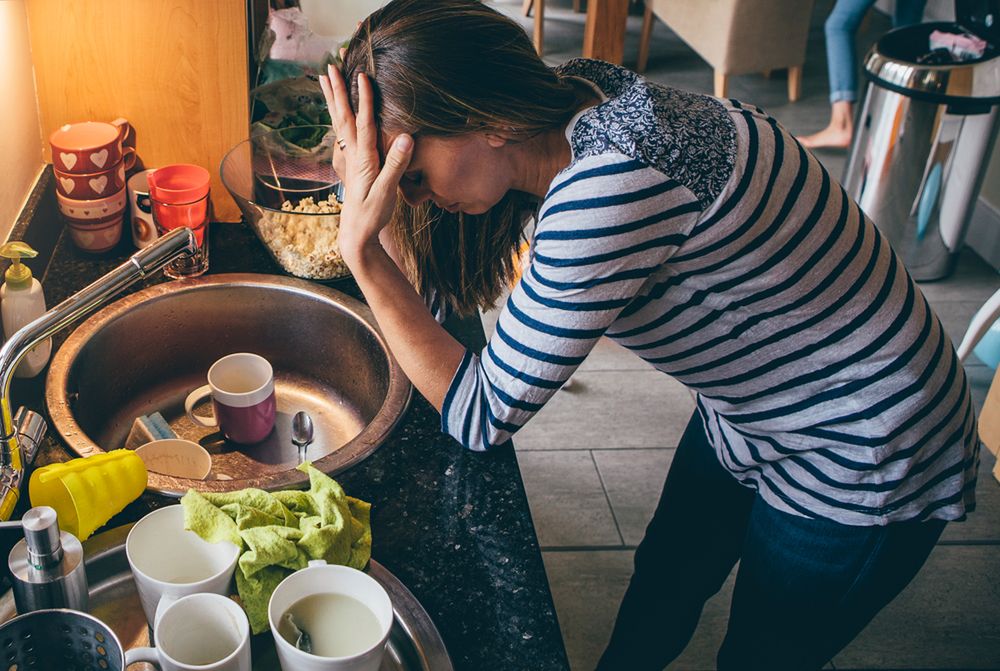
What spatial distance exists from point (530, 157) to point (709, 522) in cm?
64

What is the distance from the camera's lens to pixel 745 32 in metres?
3.84

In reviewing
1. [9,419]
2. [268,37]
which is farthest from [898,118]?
[9,419]

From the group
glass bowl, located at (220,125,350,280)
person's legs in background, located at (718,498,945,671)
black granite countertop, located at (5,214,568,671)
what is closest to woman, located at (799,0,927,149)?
glass bowl, located at (220,125,350,280)

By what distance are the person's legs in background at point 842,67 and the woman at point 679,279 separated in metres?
2.89

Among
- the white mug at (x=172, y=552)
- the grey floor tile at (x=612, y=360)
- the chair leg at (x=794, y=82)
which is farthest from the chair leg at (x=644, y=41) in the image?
the white mug at (x=172, y=552)

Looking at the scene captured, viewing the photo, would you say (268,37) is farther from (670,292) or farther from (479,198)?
(670,292)

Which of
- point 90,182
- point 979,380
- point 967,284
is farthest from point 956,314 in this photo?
point 90,182

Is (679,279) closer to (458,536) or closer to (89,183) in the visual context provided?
(458,536)

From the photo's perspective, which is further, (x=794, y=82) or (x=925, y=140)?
(x=794, y=82)

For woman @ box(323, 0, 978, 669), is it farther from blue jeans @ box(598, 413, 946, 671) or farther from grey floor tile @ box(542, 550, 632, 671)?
grey floor tile @ box(542, 550, 632, 671)

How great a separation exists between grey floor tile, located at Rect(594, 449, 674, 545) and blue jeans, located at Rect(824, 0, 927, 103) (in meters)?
2.21

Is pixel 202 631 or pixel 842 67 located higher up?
pixel 202 631

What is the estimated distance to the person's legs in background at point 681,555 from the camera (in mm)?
1318

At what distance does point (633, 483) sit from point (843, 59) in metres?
2.42
